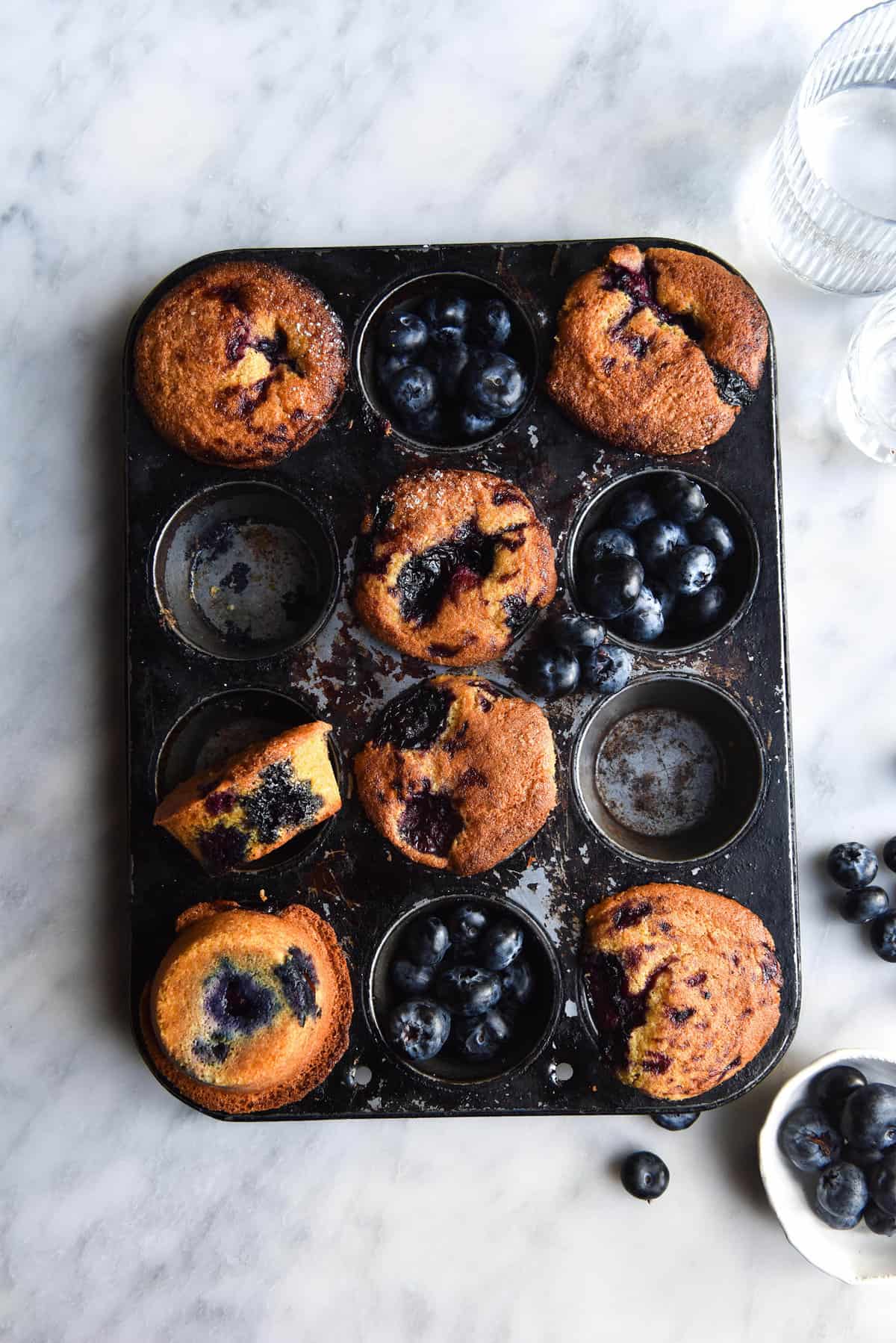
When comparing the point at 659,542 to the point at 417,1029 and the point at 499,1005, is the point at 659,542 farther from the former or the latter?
the point at 417,1029

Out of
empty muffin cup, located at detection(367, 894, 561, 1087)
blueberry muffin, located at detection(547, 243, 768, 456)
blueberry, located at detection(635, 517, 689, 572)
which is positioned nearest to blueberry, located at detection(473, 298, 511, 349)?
blueberry muffin, located at detection(547, 243, 768, 456)

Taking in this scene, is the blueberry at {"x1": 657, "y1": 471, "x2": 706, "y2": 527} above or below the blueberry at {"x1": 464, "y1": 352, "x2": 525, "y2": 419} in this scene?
below

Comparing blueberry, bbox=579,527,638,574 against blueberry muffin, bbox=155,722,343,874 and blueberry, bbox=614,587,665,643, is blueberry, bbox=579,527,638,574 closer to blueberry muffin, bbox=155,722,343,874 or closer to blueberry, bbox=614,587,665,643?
blueberry, bbox=614,587,665,643

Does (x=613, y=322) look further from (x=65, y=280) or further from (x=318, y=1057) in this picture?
(x=318, y=1057)

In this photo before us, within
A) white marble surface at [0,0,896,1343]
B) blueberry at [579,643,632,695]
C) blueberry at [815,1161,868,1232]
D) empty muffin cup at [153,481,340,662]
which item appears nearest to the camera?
blueberry at [579,643,632,695]

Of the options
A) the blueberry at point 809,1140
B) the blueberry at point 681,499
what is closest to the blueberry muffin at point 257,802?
the blueberry at point 681,499

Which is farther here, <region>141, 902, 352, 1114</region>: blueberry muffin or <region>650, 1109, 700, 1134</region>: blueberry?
<region>650, 1109, 700, 1134</region>: blueberry
